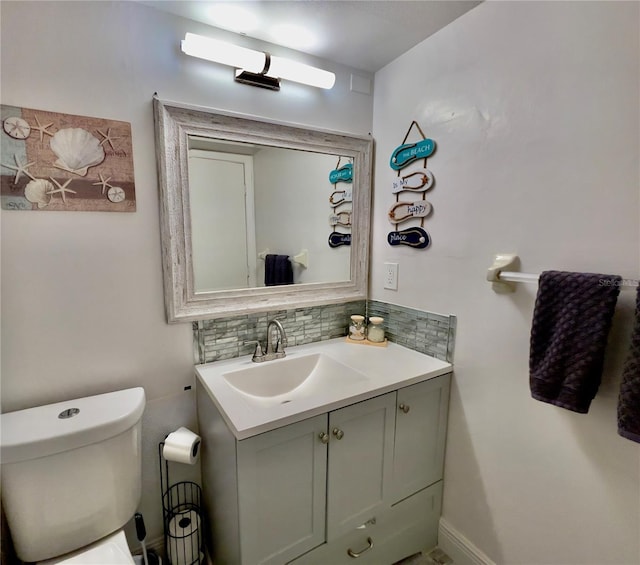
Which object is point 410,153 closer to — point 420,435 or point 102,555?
point 420,435

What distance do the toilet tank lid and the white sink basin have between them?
372 mm

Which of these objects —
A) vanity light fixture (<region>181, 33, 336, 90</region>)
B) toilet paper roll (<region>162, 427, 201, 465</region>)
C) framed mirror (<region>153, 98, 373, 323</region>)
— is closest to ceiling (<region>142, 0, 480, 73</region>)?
vanity light fixture (<region>181, 33, 336, 90</region>)

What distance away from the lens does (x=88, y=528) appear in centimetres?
105

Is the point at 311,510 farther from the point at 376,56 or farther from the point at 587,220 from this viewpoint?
the point at 376,56

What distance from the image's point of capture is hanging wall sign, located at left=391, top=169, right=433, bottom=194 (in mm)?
1420

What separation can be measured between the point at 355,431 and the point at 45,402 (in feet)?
3.65

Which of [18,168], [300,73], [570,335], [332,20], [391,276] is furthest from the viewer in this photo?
[391,276]

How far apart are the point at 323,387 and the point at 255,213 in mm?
848

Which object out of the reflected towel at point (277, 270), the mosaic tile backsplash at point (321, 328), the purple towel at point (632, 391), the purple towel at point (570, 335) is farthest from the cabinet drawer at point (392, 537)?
the reflected towel at point (277, 270)

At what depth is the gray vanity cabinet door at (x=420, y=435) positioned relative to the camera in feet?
4.24

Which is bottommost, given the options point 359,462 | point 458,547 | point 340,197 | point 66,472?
point 458,547

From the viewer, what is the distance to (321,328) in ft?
5.61

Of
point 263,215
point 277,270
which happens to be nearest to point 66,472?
point 277,270

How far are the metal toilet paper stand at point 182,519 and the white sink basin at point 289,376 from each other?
0.43 m
